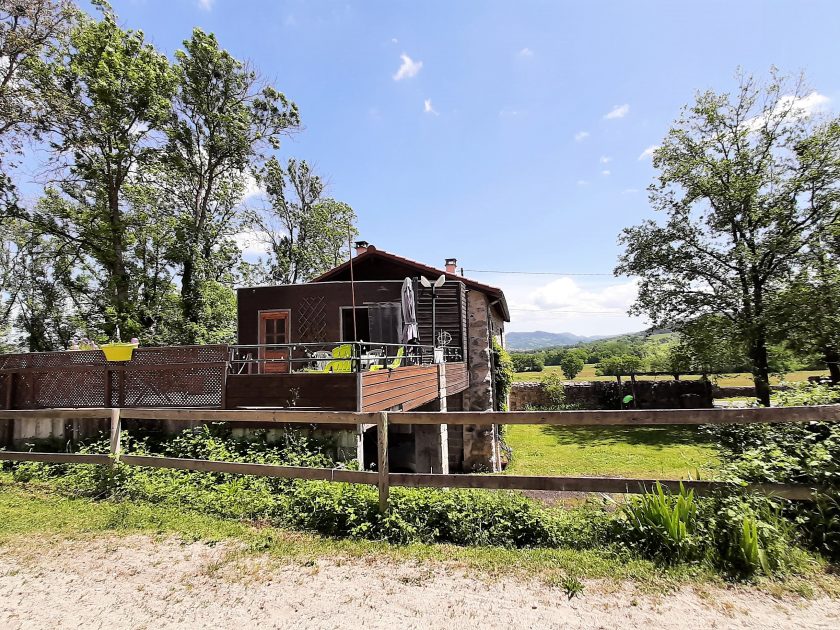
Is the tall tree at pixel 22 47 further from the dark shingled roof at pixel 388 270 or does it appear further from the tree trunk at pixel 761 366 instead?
the tree trunk at pixel 761 366

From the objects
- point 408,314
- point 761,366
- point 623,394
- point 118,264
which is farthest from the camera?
point 623,394

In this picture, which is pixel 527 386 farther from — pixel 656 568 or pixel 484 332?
pixel 656 568

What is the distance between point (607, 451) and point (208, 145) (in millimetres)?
23643

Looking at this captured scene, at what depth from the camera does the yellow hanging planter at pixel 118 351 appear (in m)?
6.70

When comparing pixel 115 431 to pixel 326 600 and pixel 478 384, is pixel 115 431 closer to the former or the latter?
pixel 326 600

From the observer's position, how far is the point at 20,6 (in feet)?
39.2

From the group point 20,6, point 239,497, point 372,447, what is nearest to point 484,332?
point 372,447

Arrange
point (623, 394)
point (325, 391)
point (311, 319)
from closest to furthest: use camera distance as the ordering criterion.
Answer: point (325, 391), point (311, 319), point (623, 394)

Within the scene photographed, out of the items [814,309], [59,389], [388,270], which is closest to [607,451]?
[814,309]

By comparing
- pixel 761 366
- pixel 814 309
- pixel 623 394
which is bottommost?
pixel 623 394

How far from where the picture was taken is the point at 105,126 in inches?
631

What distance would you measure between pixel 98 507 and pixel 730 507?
21.5 feet

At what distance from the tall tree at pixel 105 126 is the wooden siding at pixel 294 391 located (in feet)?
43.0

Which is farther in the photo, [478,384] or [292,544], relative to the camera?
[478,384]
